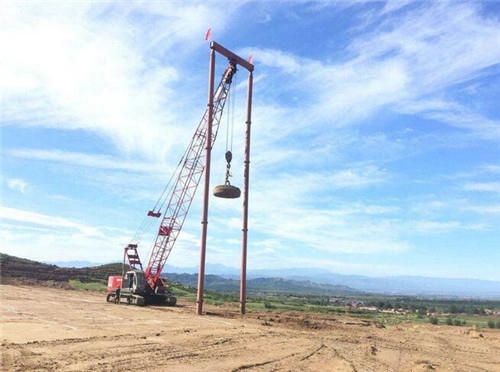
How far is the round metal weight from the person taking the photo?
32250mm

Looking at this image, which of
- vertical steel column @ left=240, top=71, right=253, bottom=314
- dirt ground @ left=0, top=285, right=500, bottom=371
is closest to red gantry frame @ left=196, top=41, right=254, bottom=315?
vertical steel column @ left=240, top=71, right=253, bottom=314

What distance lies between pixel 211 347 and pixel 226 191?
1721 centimetres

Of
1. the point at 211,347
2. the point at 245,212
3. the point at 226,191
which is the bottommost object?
the point at 211,347

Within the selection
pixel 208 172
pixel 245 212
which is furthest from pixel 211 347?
pixel 245 212

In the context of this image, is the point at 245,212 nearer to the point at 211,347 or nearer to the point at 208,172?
the point at 208,172

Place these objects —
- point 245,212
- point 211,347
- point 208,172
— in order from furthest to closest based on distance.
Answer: point 245,212 < point 208,172 < point 211,347

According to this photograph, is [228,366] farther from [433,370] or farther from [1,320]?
[1,320]

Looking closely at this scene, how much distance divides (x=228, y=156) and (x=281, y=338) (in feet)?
57.7

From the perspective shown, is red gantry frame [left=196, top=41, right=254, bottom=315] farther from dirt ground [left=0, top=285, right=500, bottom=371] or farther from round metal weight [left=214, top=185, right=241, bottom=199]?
dirt ground [left=0, top=285, right=500, bottom=371]

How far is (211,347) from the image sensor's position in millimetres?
15992

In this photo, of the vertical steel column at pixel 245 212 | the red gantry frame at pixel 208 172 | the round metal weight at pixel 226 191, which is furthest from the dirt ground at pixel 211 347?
the round metal weight at pixel 226 191

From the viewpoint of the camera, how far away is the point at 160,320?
2386 centimetres

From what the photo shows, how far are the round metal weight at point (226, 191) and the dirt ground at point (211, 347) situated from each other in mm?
10671

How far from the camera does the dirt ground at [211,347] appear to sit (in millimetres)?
12914
